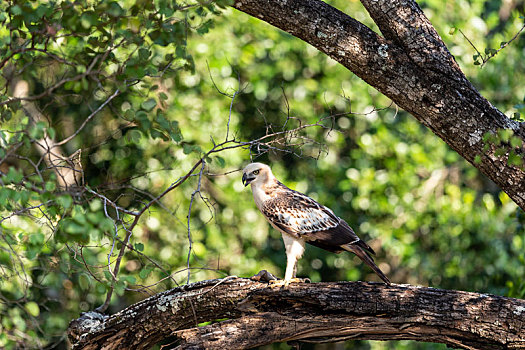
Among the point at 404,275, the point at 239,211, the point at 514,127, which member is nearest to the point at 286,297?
the point at 514,127

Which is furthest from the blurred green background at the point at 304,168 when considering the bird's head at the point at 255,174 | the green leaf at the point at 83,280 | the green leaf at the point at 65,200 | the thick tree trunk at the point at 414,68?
the green leaf at the point at 65,200

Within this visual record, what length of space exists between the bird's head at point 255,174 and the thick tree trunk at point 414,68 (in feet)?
4.32

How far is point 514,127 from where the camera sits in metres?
3.25

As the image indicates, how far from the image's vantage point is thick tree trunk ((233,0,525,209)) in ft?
10.6

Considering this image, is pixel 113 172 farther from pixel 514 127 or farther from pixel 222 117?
pixel 514 127

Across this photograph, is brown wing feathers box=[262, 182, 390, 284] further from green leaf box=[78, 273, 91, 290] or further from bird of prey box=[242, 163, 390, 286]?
green leaf box=[78, 273, 91, 290]

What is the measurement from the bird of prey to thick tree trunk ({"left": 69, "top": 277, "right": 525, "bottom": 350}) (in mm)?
584

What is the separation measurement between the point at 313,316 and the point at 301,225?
3.03 feet

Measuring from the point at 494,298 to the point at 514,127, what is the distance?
0.81 meters

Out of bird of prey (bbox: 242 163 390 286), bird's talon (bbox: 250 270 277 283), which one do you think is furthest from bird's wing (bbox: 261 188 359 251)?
bird's talon (bbox: 250 270 277 283)

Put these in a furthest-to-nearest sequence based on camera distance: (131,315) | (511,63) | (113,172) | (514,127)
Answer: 1. (511,63)
2. (113,172)
3. (131,315)
4. (514,127)

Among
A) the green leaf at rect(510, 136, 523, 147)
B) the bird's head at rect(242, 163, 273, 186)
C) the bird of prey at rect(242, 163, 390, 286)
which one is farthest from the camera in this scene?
the bird's head at rect(242, 163, 273, 186)

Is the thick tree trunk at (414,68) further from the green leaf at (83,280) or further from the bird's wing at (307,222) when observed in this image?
the green leaf at (83,280)

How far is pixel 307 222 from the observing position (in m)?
4.36
